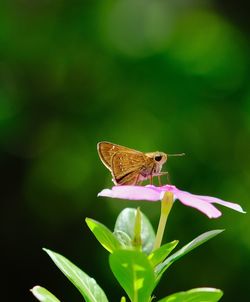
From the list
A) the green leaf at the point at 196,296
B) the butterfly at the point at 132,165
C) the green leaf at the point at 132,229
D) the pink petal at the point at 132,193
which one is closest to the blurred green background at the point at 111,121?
the butterfly at the point at 132,165

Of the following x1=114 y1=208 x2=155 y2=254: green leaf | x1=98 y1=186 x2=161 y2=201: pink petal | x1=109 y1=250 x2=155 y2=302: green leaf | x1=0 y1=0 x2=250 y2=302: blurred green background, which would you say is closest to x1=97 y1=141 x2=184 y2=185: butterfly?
x1=114 y1=208 x2=155 y2=254: green leaf

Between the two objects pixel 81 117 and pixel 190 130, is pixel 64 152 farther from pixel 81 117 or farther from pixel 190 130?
pixel 190 130

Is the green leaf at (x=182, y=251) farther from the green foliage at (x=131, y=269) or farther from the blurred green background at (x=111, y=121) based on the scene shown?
the blurred green background at (x=111, y=121)

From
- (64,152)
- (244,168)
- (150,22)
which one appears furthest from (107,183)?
(150,22)

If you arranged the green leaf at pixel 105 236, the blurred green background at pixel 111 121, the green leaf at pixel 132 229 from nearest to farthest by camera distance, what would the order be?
1. the green leaf at pixel 105 236
2. the green leaf at pixel 132 229
3. the blurred green background at pixel 111 121

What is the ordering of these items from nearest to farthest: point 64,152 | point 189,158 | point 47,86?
1. point 189,158
2. point 64,152
3. point 47,86

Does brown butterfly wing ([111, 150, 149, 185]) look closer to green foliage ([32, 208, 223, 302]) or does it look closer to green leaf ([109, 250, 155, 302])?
green foliage ([32, 208, 223, 302])

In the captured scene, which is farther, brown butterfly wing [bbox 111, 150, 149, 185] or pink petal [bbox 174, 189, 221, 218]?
brown butterfly wing [bbox 111, 150, 149, 185]
